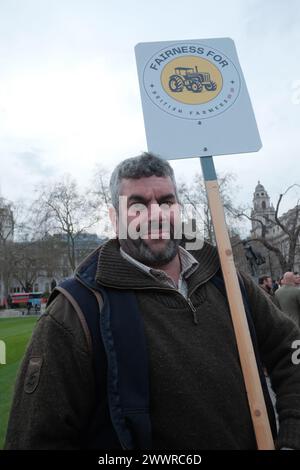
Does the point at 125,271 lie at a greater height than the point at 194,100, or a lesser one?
lesser

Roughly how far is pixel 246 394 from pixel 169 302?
19.6 inches

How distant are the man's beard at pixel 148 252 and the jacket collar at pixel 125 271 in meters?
0.06

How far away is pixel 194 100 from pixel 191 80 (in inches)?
5.0

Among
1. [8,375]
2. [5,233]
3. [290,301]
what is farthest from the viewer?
[5,233]

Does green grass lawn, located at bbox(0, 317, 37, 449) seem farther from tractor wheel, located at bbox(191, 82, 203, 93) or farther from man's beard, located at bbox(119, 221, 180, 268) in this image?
tractor wheel, located at bbox(191, 82, 203, 93)

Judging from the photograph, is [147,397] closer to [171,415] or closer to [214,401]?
[171,415]

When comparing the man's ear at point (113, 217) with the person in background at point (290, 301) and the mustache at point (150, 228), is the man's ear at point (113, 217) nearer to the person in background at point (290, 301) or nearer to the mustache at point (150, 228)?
the mustache at point (150, 228)

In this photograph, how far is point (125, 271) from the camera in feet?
5.53

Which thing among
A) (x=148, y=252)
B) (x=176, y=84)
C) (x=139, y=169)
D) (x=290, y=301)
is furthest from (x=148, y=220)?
(x=290, y=301)

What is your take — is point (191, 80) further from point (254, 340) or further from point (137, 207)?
point (254, 340)

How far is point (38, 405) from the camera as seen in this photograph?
135cm

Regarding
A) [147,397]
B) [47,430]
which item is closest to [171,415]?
[147,397]

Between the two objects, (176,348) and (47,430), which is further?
(176,348)

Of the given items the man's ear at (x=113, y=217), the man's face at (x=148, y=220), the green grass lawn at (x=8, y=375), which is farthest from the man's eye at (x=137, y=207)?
the green grass lawn at (x=8, y=375)
